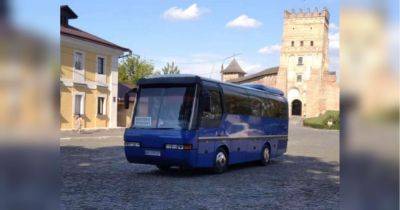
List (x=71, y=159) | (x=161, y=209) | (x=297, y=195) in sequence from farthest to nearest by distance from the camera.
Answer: (x=71, y=159) → (x=297, y=195) → (x=161, y=209)

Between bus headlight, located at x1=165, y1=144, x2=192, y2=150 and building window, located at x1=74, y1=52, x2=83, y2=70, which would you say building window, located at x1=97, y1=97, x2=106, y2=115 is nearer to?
building window, located at x1=74, y1=52, x2=83, y2=70

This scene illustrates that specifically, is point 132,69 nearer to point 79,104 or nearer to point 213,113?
point 79,104

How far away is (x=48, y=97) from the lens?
2.03m

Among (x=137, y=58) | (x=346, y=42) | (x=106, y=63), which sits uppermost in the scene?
(x=137, y=58)

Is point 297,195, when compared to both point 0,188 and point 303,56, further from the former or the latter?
point 303,56

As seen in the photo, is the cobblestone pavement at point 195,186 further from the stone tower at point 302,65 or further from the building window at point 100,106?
the stone tower at point 302,65

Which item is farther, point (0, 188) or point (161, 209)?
point (161, 209)

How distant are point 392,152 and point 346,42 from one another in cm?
40

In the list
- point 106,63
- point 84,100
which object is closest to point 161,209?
point 84,100

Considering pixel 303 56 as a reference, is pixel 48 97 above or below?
below

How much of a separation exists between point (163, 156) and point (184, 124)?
3.09 feet

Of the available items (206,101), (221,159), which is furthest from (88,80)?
(206,101)

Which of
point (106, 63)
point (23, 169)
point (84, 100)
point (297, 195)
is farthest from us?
point (106, 63)

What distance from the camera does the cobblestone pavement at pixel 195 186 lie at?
8.79 metres
